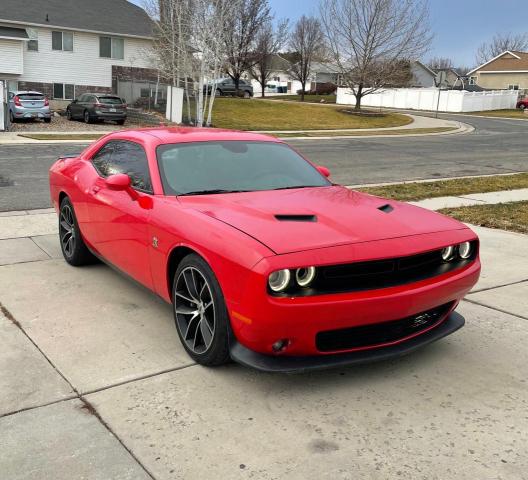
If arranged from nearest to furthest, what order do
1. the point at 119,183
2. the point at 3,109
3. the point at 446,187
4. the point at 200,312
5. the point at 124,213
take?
the point at 200,312 < the point at 119,183 < the point at 124,213 < the point at 446,187 < the point at 3,109

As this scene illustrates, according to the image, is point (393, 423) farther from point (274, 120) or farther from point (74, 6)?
point (74, 6)

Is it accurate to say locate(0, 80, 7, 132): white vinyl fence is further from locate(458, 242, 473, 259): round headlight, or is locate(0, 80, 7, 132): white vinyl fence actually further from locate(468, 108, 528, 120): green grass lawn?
locate(468, 108, 528, 120): green grass lawn

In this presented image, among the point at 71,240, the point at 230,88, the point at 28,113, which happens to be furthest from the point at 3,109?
the point at 230,88

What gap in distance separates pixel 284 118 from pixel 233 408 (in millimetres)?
32566

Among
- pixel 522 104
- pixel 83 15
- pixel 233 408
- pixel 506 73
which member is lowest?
pixel 233 408

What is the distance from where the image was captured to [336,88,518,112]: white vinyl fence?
178 ft

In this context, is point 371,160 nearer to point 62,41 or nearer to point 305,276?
point 305,276

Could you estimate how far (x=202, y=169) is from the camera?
4426 millimetres

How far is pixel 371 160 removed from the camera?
54.8 ft

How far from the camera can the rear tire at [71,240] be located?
553 cm

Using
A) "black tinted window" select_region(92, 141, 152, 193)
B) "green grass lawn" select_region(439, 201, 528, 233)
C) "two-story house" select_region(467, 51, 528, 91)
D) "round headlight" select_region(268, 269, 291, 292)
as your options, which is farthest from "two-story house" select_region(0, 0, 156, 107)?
"two-story house" select_region(467, 51, 528, 91)

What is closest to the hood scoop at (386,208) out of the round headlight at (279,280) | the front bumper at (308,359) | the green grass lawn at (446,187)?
the front bumper at (308,359)

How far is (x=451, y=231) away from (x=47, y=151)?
15.0m

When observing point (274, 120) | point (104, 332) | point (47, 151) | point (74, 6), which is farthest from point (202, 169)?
point (74, 6)
